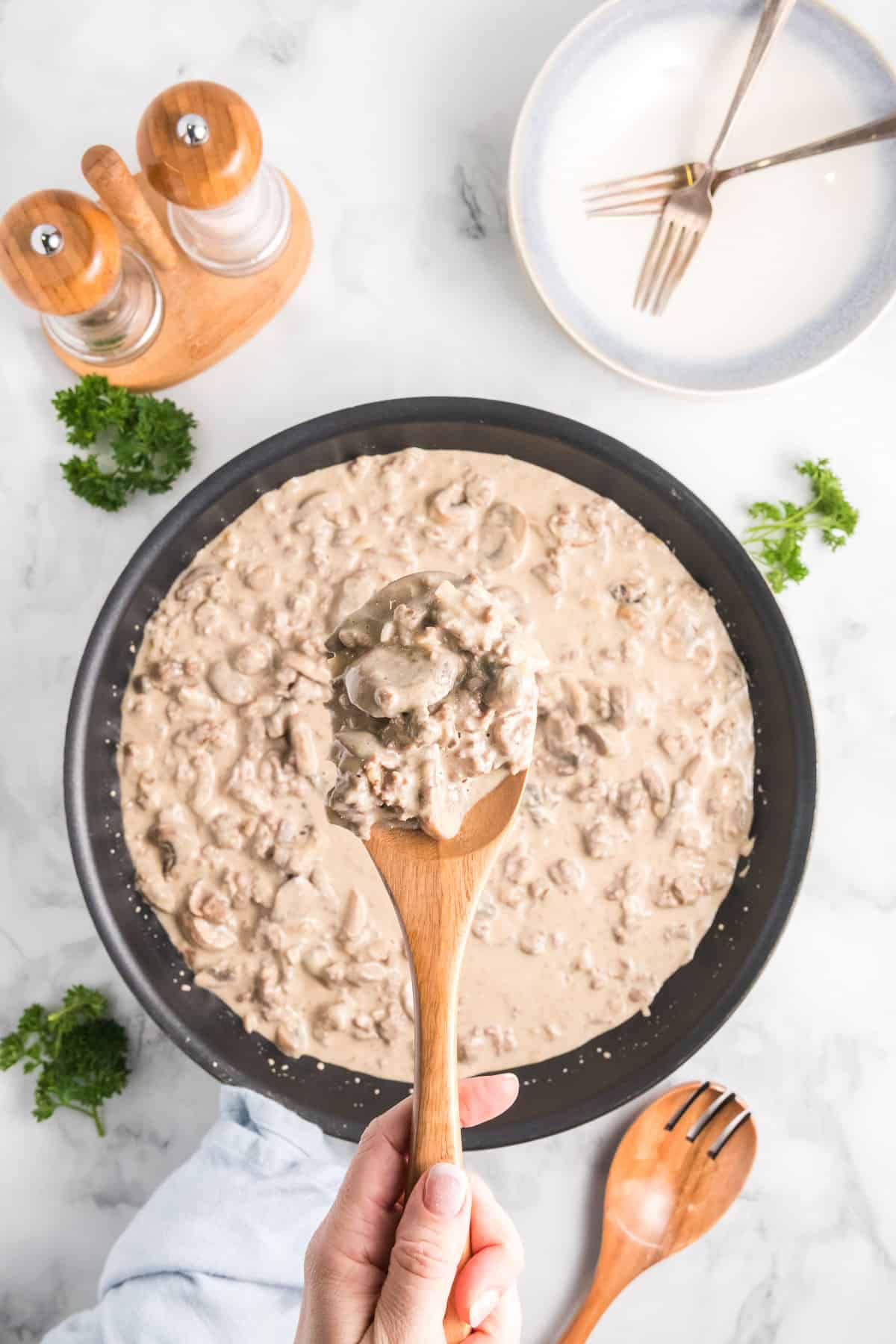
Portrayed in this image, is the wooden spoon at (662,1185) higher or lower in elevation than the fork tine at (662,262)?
lower

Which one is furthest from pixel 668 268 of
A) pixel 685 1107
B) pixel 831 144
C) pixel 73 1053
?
pixel 73 1053

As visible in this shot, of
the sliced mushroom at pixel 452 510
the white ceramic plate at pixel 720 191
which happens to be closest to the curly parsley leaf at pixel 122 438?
the sliced mushroom at pixel 452 510

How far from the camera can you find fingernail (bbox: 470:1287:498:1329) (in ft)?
7.07

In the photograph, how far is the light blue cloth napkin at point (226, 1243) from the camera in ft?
9.36

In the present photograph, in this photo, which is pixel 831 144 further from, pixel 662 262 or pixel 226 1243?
pixel 226 1243

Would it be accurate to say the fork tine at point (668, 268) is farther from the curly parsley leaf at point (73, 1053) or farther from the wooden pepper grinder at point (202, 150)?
the curly parsley leaf at point (73, 1053)

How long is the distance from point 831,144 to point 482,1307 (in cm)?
289

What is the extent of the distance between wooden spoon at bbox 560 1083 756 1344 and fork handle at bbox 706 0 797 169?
2578mm

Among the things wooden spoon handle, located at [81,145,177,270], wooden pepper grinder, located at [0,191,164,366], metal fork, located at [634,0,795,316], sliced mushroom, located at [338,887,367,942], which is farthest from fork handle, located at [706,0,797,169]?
sliced mushroom, located at [338,887,367,942]

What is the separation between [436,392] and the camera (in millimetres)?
3209

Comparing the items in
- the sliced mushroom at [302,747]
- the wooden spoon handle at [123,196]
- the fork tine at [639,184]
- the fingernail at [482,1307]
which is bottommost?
the fingernail at [482,1307]

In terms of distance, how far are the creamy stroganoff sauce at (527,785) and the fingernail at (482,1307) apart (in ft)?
2.62

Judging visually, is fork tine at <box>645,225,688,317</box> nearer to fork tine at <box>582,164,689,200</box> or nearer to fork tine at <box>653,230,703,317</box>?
fork tine at <box>653,230,703,317</box>

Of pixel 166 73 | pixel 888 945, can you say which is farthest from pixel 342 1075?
pixel 166 73
